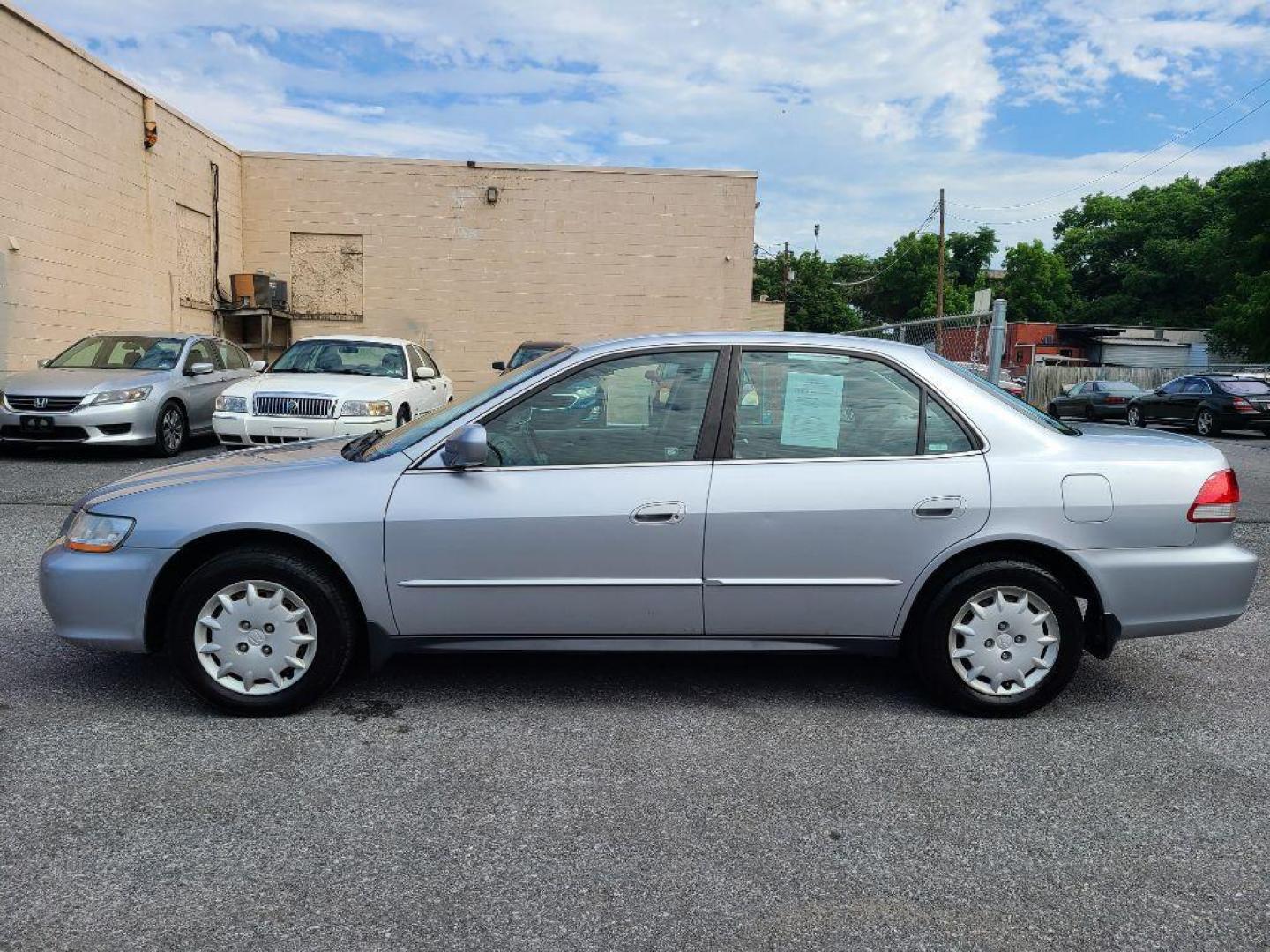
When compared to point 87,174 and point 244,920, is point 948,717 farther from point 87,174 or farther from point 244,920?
point 87,174

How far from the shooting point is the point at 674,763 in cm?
348

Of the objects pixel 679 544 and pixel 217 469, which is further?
pixel 217 469

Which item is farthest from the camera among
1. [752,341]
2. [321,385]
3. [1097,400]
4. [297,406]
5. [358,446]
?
[1097,400]

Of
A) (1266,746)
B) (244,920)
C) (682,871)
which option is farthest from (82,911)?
(1266,746)

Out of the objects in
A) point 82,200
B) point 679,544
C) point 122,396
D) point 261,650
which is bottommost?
point 261,650

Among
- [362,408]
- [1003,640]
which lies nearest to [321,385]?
[362,408]

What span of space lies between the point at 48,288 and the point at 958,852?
15.2 m

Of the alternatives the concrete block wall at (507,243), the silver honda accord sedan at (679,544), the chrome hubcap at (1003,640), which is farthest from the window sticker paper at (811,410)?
the concrete block wall at (507,243)

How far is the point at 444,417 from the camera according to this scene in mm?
4117

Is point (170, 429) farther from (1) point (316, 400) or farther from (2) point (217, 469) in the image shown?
(2) point (217, 469)

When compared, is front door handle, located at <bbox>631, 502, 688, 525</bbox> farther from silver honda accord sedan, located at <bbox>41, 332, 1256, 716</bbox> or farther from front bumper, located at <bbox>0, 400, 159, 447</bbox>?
front bumper, located at <bbox>0, 400, 159, 447</bbox>

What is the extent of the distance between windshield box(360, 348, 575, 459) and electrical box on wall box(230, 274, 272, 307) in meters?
17.3

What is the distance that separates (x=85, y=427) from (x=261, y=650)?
8.39 m

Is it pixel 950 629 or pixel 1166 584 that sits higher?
pixel 1166 584
